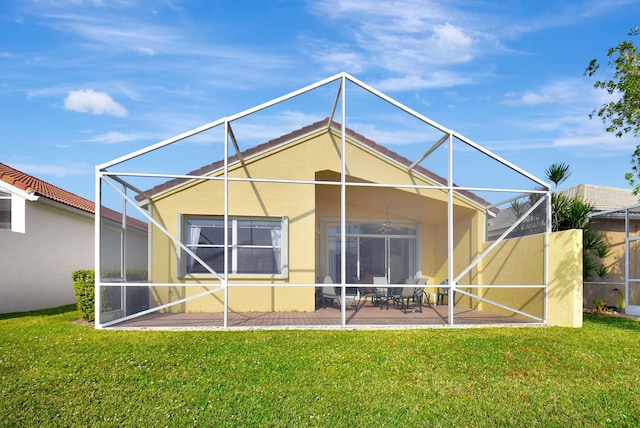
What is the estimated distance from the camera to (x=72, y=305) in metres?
14.5

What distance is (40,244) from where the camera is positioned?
13.6 m

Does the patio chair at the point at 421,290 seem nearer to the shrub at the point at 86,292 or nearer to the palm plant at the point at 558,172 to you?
the palm plant at the point at 558,172

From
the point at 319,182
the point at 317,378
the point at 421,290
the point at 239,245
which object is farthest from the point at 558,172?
the point at 317,378

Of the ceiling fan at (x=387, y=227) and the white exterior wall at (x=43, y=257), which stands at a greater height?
the ceiling fan at (x=387, y=227)

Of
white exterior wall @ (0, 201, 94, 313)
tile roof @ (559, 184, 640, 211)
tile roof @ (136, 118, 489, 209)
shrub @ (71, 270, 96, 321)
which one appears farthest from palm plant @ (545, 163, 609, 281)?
white exterior wall @ (0, 201, 94, 313)

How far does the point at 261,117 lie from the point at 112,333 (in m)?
5.23

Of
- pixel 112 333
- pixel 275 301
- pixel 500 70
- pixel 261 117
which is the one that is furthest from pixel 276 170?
pixel 500 70

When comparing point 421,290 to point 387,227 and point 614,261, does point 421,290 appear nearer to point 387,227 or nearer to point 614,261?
point 387,227

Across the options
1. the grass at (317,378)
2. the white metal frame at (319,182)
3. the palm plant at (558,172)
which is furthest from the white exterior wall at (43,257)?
the palm plant at (558,172)

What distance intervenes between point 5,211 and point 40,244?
126 cm

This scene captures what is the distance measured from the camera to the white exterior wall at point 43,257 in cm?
1234

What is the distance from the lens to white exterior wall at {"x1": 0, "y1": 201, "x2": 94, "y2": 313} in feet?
40.5

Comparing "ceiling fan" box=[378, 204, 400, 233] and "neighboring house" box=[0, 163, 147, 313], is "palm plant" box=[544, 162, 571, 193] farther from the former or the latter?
"neighboring house" box=[0, 163, 147, 313]

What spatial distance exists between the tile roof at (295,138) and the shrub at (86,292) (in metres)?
2.35
